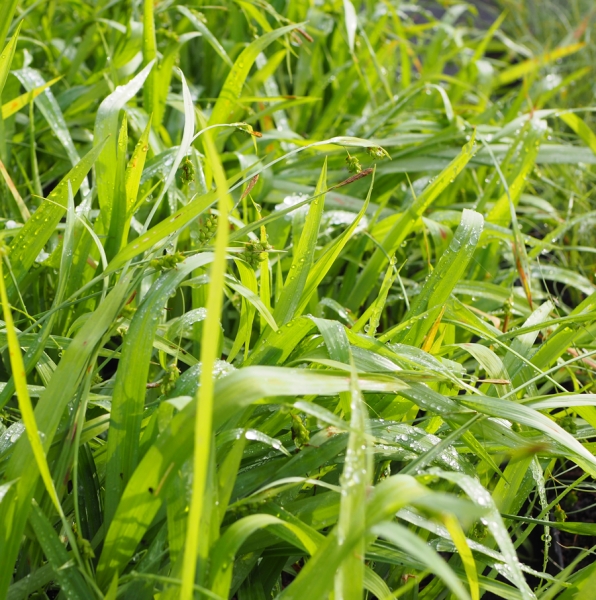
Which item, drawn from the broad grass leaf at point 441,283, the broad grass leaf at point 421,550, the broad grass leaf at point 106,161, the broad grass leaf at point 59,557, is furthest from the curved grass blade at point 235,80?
the broad grass leaf at point 421,550

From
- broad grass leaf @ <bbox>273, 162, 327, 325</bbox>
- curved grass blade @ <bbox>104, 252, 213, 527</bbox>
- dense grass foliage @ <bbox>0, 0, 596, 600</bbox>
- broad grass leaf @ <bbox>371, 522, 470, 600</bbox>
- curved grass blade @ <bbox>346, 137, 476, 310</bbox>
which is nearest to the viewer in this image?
broad grass leaf @ <bbox>371, 522, 470, 600</bbox>

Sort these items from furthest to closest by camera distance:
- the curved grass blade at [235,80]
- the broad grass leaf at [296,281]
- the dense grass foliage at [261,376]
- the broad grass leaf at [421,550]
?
the curved grass blade at [235,80] → the broad grass leaf at [296,281] → the dense grass foliage at [261,376] → the broad grass leaf at [421,550]

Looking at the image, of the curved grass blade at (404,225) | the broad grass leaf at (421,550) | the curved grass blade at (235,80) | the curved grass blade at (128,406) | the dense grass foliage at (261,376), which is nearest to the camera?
the broad grass leaf at (421,550)

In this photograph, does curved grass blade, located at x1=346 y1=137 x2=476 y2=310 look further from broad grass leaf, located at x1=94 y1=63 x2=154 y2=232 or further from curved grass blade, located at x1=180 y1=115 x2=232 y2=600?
curved grass blade, located at x1=180 y1=115 x2=232 y2=600

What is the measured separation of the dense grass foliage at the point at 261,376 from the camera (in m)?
0.66

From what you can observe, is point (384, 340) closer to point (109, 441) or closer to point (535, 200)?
point (109, 441)

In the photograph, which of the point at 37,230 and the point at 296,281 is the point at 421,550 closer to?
the point at 296,281

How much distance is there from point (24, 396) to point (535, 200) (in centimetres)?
152

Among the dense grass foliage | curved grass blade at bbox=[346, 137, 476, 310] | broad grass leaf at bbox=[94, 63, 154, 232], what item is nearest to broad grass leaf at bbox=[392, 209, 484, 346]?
the dense grass foliage

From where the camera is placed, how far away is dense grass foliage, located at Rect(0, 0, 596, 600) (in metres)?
0.66

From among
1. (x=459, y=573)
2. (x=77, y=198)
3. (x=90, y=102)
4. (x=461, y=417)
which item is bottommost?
(x=459, y=573)

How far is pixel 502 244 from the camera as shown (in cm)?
158

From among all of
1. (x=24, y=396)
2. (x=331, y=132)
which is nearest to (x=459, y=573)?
(x=24, y=396)

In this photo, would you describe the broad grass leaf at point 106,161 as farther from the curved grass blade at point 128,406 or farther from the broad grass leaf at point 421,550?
the broad grass leaf at point 421,550
